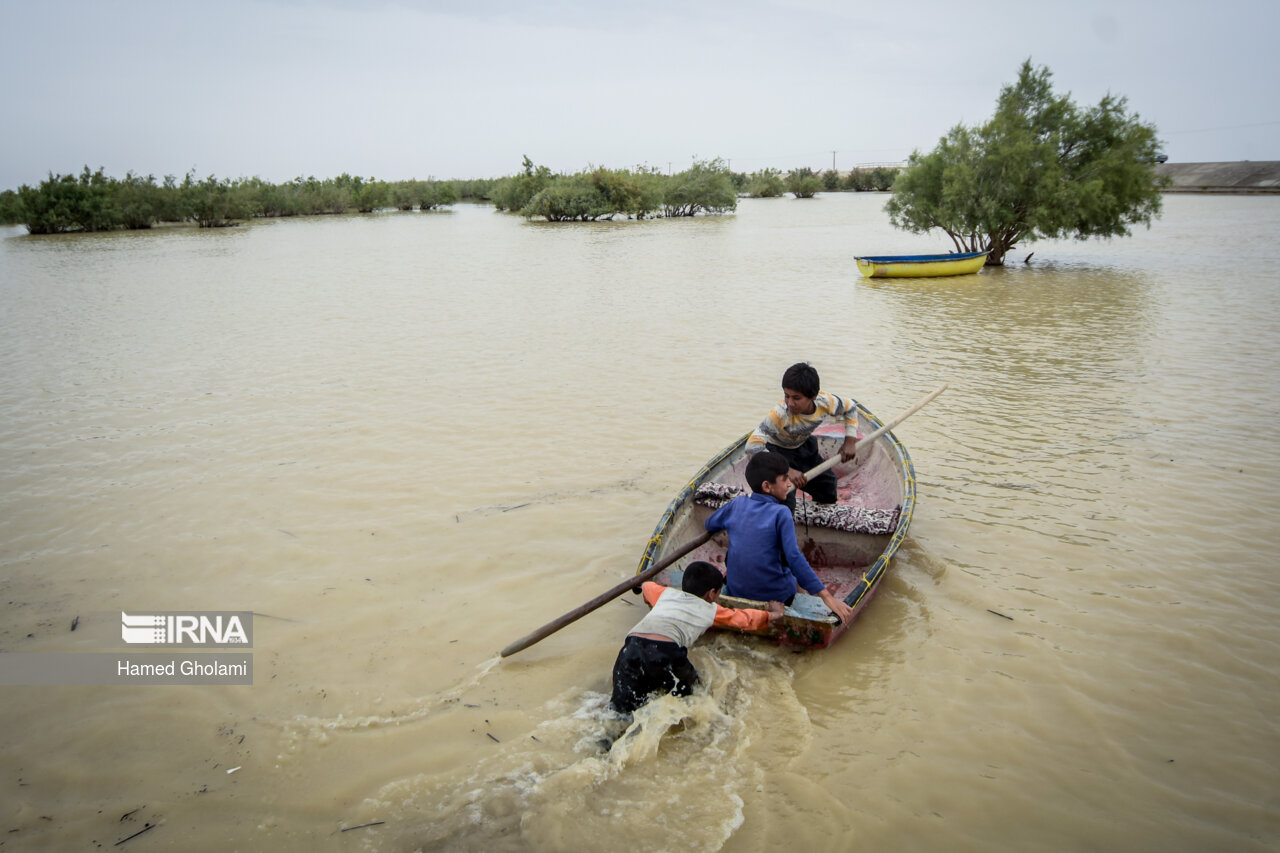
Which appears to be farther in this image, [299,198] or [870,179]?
[870,179]

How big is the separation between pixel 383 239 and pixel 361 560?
30.3m

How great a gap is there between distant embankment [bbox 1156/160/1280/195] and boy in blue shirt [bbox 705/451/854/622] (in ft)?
169

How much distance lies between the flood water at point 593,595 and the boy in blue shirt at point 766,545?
1.06ft

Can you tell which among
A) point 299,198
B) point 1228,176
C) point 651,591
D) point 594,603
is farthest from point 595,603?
point 1228,176

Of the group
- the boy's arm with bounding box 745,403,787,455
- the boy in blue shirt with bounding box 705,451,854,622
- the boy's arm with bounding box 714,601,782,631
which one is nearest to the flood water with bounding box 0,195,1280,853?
the boy's arm with bounding box 714,601,782,631

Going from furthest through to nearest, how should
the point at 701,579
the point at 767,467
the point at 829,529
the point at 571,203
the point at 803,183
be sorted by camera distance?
the point at 803,183, the point at 571,203, the point at 829,529, the point at 767,467, the point at 701,579

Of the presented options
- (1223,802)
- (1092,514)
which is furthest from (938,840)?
(1092,514)

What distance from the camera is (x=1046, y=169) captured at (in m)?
18.4

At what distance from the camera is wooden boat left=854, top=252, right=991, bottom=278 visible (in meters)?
17.8

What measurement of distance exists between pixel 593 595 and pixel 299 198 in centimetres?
5662

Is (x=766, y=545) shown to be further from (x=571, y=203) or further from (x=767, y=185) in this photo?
(x=767, y=185)

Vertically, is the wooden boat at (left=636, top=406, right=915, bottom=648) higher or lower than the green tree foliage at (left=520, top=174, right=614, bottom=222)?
lower

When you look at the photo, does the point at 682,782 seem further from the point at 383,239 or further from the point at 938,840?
the point at 383,239

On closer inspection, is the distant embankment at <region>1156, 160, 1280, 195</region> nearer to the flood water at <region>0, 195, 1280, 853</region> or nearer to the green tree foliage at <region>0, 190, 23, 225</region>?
the flood water at <region>0, 195, 1280, 853</region>
